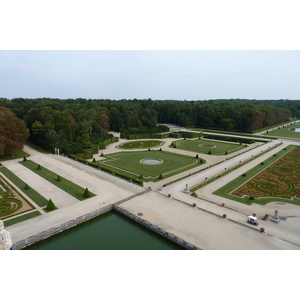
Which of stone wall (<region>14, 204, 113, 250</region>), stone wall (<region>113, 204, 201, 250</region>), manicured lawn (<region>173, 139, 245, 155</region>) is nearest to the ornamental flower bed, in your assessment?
stone wall (<region>113, 204, 201, 250</region>)

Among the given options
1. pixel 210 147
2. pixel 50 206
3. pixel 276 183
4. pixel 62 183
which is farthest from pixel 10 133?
pixel 276 183

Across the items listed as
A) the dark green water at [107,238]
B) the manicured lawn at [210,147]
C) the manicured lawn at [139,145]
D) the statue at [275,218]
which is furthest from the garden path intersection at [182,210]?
the manicured lawn at [139,145]

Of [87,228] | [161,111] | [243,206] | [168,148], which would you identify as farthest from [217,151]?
[161,111]

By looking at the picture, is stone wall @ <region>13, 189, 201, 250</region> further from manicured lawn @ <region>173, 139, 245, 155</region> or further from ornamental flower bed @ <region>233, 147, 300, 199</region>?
manicured lawn @ <region>173, 139, 245, 155</region>

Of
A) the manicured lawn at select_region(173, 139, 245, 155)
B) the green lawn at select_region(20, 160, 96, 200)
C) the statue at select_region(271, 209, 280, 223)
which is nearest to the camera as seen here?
the statue at select_region(271, 209, 280, 223)
